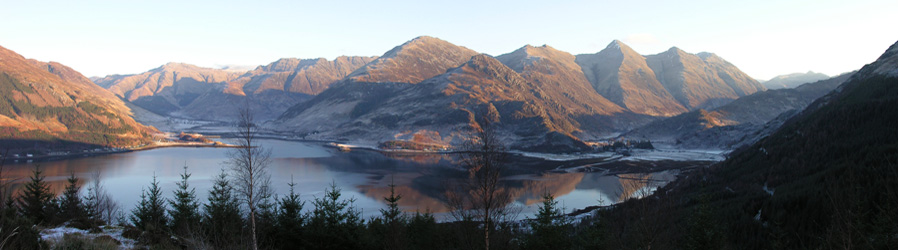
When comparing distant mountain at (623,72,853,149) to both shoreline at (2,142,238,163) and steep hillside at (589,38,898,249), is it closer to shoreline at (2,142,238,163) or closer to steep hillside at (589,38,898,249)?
steep hillside at (589,38,898,249)

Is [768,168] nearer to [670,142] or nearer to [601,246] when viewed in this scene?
[601,246]

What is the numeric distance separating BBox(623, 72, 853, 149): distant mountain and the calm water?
64121mm

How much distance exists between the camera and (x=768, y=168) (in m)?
44.6

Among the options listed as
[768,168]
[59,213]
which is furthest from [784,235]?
[59,213]

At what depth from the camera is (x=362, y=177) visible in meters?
91.1

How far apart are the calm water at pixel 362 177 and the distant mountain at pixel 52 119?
24271mm

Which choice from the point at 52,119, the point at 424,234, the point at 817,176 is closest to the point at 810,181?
the point at 817,176

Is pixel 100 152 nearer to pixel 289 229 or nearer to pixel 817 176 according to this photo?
pixel 289 229

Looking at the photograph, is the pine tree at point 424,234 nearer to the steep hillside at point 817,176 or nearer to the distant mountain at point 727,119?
the steep hillside at point 817,176

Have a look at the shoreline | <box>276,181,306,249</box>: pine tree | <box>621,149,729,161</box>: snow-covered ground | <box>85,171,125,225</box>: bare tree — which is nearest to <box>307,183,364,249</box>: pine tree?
<box>276,181,306,249</box>: pine tree

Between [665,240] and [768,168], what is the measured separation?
3574 cm

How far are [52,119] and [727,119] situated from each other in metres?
250

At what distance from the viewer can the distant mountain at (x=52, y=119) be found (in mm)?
131500

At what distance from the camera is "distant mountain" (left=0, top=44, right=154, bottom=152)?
431 feet
